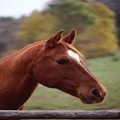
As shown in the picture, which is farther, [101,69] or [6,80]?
[101,69]

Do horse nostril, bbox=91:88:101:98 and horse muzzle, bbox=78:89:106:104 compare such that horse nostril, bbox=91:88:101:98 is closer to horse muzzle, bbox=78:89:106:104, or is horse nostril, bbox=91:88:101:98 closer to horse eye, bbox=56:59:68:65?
horse muzzle, bbox=78:89:106:104

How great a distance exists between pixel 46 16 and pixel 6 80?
9805mm

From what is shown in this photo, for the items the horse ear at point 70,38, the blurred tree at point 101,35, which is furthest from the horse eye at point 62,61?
the blurred tree at point 101,35

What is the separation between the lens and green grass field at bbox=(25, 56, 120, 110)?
29.0 ft

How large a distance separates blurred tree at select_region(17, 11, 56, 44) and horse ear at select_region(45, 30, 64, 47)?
349 inches

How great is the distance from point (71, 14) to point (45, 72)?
9.53 m

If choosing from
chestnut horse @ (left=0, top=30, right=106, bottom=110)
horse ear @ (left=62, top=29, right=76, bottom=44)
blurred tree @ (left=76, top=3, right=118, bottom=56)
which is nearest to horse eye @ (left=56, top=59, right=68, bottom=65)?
chestnut horse @ (left=0, top=30, right=106, bottom=110)

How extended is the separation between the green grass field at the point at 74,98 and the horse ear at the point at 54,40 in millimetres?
4760

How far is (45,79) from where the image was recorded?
12.8 ft

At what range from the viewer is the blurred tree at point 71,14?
13406mm

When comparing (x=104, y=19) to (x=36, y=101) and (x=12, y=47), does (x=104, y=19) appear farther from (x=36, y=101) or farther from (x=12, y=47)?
(x=36, y=101)

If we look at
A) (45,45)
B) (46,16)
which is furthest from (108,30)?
(45,45)

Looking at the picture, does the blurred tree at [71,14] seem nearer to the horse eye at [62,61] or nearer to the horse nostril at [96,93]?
the horse eye at [62,61]

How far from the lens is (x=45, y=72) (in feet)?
→ 12.8
